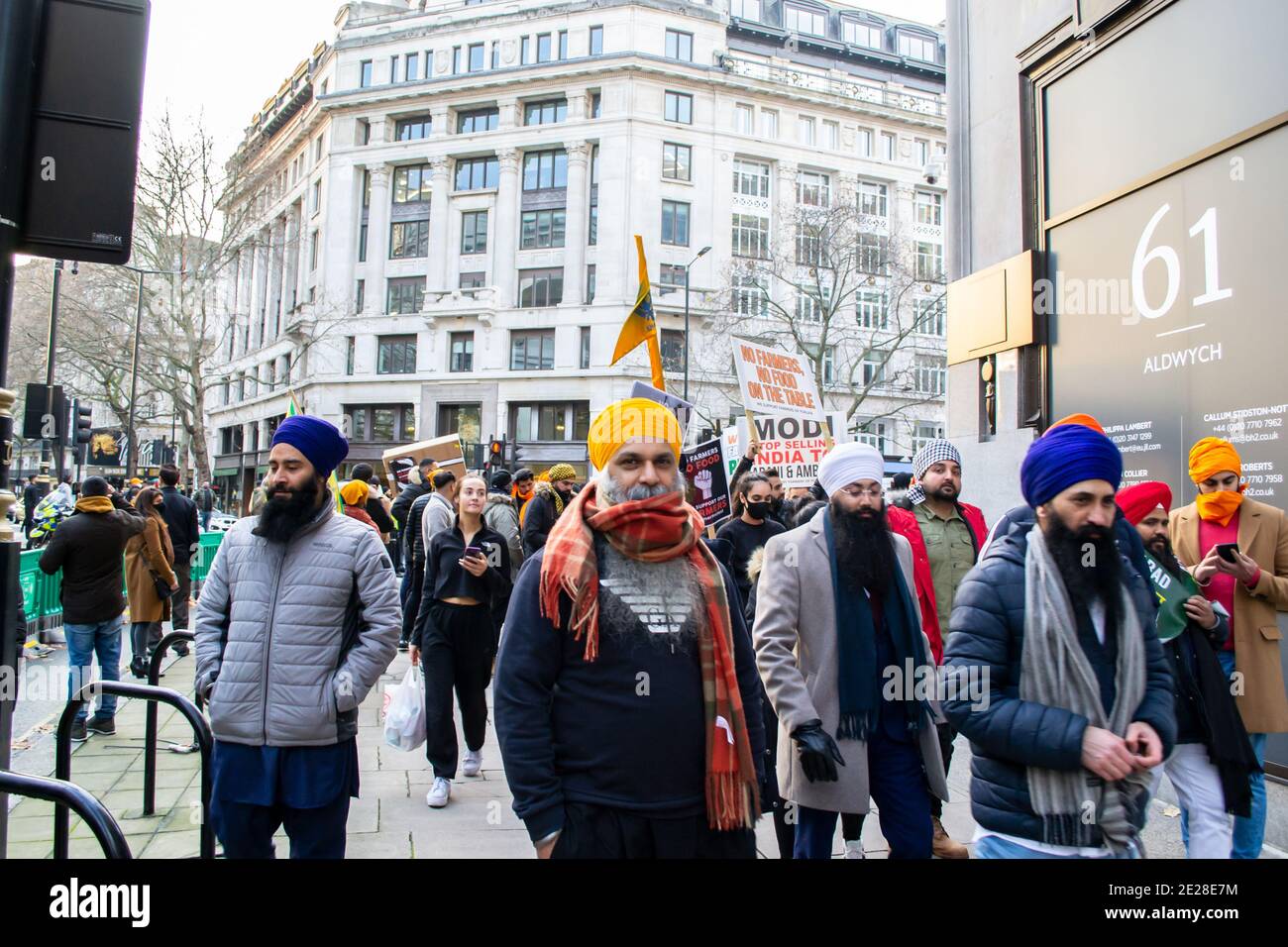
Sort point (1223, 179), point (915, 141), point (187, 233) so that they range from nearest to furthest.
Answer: point (1223, 179) < point (187, 233) < point (915, 141)

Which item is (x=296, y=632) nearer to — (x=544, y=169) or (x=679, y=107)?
(x=544, y=169)

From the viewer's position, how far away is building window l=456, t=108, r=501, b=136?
51.6m

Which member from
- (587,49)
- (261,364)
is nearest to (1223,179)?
(587,49)

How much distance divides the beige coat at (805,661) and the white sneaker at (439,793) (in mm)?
2582

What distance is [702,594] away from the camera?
2.67 meters

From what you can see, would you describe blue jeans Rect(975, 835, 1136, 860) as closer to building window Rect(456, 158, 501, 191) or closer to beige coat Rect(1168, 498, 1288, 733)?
beige coat Rect(1168, 498, 1288, 733)

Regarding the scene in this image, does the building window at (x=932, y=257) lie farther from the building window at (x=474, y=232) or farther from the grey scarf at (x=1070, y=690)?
the grey scarf at (x=1070, y=690)

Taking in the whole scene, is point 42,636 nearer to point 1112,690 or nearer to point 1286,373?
point 1112,690

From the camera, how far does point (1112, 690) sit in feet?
8.44

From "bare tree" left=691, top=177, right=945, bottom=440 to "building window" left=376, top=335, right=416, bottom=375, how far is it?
16835mm

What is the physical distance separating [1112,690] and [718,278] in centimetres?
4648

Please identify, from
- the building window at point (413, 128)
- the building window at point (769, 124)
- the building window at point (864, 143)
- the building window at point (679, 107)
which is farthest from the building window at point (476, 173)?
the building window at point (864, 143)

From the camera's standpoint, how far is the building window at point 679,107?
49.0m

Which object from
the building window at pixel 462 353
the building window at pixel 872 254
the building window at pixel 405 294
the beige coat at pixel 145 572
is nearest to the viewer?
the beige coat at pixel 145 572
